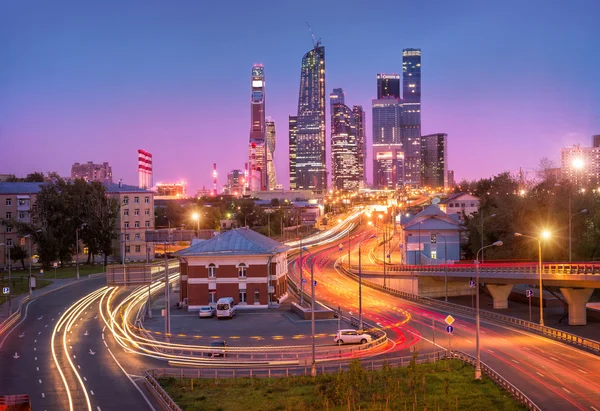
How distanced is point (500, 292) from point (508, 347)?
2684 cm

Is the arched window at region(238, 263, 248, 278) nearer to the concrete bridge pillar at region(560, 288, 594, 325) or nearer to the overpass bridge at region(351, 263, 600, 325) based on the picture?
the overpass bridge at region(351, 263, 600, 325)

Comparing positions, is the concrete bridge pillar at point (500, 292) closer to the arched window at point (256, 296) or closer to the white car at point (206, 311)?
the arched window at point (256, 296)

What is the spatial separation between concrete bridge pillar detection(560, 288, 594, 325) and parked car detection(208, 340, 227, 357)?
30.6 m

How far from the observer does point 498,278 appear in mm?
63844

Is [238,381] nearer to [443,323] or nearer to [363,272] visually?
[443,323]

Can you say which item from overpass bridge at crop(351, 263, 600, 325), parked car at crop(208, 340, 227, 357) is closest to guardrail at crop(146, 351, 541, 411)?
parked car at crop(208, 340, 227, 357)

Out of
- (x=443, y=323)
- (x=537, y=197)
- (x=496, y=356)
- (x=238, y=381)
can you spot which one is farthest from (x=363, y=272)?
(x=238, y=381)

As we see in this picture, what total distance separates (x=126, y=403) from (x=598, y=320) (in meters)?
46.3

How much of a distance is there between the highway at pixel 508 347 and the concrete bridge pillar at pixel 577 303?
7.60 m

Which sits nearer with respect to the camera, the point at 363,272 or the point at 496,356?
the point at 496,356

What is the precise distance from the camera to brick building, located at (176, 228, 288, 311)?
63.3m

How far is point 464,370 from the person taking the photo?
1470 inches

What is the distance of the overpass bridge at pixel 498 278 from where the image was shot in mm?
53062

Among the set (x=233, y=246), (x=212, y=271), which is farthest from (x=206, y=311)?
(x=233, y=246)
